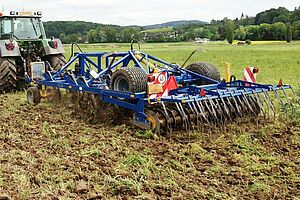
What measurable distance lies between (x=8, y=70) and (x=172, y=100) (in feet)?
16.6

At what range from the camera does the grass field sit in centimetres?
383

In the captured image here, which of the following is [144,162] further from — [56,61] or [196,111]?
[56,61]

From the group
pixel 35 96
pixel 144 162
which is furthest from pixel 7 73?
pixel 144 162

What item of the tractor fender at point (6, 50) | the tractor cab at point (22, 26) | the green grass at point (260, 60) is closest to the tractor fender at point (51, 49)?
the tractor cab at point (22, 26)

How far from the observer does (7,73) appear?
9438 millimetres

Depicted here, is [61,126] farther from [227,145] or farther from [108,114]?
[227,145]

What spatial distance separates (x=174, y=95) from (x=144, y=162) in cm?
175

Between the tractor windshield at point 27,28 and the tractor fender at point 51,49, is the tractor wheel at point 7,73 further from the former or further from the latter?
the tractor windshield at point 27,28

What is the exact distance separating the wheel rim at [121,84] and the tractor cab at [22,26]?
14.5 ft

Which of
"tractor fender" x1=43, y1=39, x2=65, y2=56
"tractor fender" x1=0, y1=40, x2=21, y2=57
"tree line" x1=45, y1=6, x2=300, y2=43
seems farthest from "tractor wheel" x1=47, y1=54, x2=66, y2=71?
"tree line" x1=45, y1=6, x2=300, y2=43

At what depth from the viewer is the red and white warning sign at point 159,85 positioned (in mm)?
5870

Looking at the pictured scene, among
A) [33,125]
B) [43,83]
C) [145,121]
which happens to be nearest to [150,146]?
[145,121]

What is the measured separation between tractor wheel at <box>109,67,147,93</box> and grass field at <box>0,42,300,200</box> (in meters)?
0.58

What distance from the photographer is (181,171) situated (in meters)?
4.36
